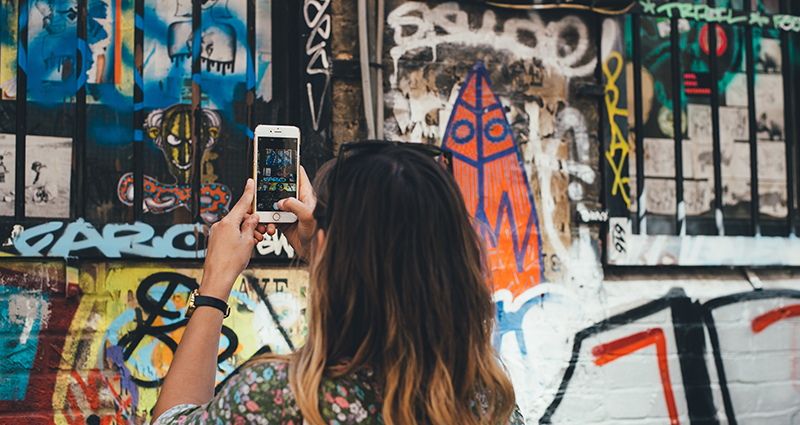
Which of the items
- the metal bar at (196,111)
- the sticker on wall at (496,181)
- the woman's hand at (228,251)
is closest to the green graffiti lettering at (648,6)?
the sticker on wall at (496,181)

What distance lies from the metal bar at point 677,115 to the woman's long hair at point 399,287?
2.69m

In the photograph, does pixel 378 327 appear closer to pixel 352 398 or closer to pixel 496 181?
pixel 352 398

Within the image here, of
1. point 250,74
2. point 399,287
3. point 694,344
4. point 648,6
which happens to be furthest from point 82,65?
point 694,344

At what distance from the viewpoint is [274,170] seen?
1484 millimetres

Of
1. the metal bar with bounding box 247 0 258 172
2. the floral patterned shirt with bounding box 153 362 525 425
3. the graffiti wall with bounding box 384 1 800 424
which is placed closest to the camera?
the floral patterned shirt with bounding box 153 362 525 425

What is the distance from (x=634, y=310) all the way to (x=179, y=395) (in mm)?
2624

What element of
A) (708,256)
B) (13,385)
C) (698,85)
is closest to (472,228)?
(13,385)

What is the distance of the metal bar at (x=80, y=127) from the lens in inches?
102

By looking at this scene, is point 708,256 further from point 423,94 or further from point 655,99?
point 423,94

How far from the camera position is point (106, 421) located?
Result: 98.3 inches

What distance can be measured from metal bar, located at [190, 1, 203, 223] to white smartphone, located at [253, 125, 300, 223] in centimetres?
128

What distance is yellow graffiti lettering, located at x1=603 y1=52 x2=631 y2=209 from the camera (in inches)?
121

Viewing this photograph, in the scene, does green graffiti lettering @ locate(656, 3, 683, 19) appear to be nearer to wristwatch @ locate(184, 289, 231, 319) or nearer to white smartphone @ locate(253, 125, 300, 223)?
white smartphone @ locate(253, 125, 300, 223)

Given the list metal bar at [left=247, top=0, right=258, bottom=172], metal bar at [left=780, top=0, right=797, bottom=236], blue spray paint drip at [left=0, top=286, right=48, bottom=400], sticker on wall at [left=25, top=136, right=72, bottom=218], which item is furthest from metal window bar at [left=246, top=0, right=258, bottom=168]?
metal bar at [left=780, top=0, right=797, bottom=236]
